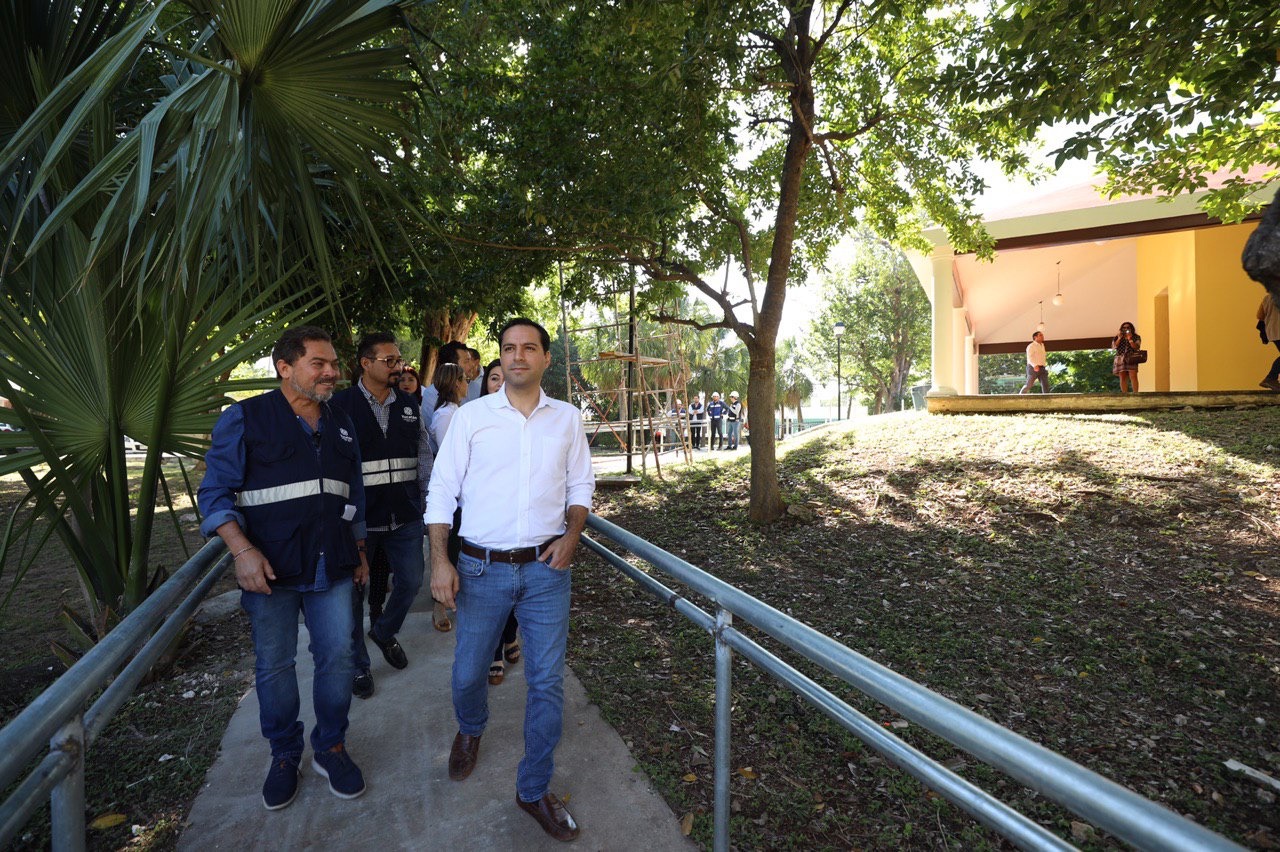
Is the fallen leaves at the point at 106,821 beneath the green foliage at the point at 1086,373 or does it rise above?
beneath

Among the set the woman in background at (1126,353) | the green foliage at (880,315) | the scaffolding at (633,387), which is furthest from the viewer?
the green foliage at (880,315)

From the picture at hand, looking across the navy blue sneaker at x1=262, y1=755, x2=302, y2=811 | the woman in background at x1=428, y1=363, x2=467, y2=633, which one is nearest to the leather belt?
the navy blue sneaker at x1=262, y1=755, x2=302, y2=811

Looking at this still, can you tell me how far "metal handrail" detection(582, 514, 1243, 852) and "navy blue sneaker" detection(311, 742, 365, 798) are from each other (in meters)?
1.56

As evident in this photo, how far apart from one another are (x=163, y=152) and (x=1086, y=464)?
9.27 m

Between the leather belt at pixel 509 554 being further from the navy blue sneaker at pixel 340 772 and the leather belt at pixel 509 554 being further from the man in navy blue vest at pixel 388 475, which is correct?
the man in navy blue vest at pixel 388 475

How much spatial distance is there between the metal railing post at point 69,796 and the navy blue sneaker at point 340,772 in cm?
155

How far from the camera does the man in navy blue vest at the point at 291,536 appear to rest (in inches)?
111

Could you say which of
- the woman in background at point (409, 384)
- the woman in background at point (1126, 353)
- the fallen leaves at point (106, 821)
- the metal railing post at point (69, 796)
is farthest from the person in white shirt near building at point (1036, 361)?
the metal railing post at point (69, 796)

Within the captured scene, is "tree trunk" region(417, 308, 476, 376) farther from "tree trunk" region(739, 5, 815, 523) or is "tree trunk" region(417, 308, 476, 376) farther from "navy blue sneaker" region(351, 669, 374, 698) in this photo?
"navy blue sneaker" region(351, 669, 374, 698)

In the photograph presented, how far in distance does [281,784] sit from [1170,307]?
18.4 metres

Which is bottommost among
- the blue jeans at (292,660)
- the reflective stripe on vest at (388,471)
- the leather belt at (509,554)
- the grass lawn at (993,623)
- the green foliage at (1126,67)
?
the grass lawn at (993,623)

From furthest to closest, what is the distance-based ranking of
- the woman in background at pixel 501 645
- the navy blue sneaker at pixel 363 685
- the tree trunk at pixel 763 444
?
the tree trunk at pixel 763 444 < the woman in background at pixel 501 645 < the navy blue sneaker at pixel 363 685

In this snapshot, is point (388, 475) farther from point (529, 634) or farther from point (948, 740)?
point (948, 740)

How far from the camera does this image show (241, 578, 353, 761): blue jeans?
114 inches
